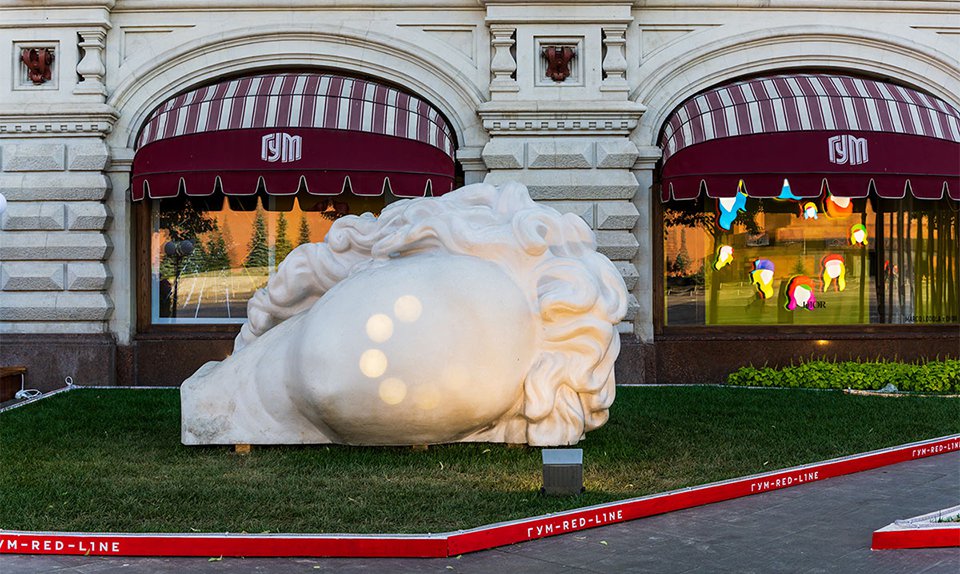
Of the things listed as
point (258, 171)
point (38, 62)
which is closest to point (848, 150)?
point (258, 171)

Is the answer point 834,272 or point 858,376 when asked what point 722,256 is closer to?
point 834,272

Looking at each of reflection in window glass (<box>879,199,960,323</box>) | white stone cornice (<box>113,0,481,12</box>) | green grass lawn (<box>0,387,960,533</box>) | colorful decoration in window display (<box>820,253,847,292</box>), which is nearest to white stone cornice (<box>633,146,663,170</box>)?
white stone cornice (<box>113,0,481,12</box>)

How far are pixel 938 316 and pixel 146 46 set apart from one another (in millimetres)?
12457

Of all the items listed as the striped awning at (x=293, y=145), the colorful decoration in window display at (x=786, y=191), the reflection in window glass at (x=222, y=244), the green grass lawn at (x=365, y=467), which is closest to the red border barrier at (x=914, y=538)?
the green grass lawn at (x=365, y=467)

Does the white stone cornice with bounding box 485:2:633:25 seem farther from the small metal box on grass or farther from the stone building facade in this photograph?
the small metal box on grass

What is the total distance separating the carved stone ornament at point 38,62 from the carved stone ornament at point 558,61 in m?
6.91

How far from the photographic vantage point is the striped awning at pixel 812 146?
1216cm

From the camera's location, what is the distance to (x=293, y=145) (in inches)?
478

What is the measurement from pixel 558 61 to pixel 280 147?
398cm

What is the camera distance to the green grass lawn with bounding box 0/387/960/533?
5.26 metres

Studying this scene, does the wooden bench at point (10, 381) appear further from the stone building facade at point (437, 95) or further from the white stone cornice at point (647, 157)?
the white stone cornice at point (647, 157)

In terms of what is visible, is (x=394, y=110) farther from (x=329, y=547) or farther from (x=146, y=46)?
(x=329, y=547)

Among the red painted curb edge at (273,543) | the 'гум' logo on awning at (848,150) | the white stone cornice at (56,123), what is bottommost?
Answer: the red painted curb edge at (273,543)

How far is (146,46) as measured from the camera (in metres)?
13.2
